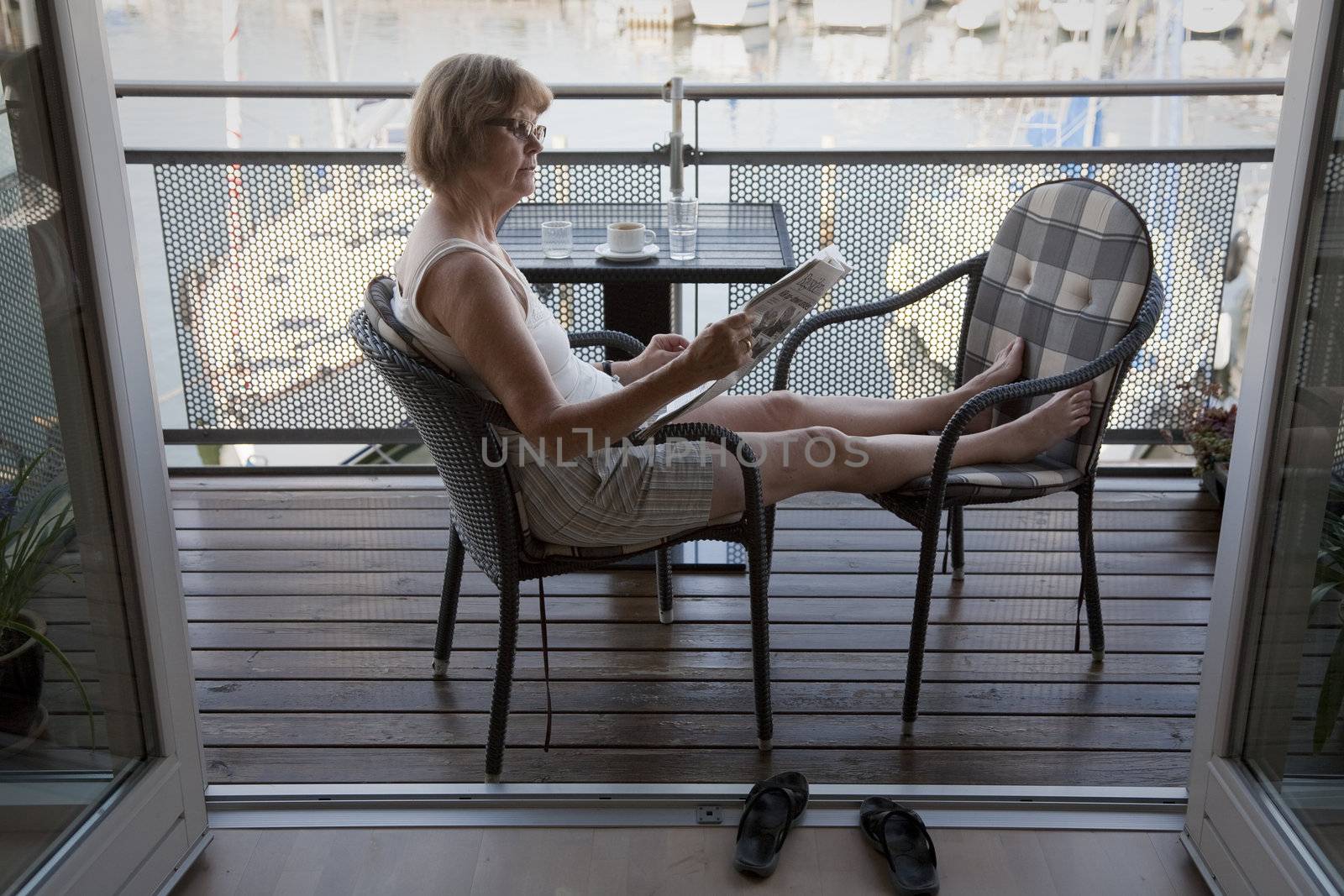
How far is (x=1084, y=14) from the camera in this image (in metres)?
15.2

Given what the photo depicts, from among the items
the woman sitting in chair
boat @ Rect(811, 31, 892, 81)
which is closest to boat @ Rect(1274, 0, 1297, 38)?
boat @ Rect(811, 31, 892, 81)

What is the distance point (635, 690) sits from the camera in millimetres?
2449

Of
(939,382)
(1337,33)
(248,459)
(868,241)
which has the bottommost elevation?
(248,459)

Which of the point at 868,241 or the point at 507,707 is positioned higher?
the point at 868,241

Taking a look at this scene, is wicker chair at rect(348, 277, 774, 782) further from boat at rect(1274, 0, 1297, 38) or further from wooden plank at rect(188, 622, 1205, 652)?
boat at rect(1274, 0, 1297, 38)

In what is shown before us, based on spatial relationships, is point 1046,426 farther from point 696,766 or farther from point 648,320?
point 648,320

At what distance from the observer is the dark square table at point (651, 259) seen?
8.39 feet

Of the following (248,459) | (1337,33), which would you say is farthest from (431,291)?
(248,459)

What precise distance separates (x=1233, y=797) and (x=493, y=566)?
47.9 inches

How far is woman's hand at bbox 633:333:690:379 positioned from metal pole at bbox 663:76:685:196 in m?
0.77

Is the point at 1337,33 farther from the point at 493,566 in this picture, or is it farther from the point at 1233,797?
the point at 493,566

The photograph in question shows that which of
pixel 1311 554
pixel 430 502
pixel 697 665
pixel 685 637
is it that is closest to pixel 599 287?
pixel 430 502

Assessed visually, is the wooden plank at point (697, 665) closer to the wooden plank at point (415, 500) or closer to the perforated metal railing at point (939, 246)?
the wooden plank at point (415, 500)

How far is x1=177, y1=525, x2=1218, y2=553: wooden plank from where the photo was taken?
3.08 meters
